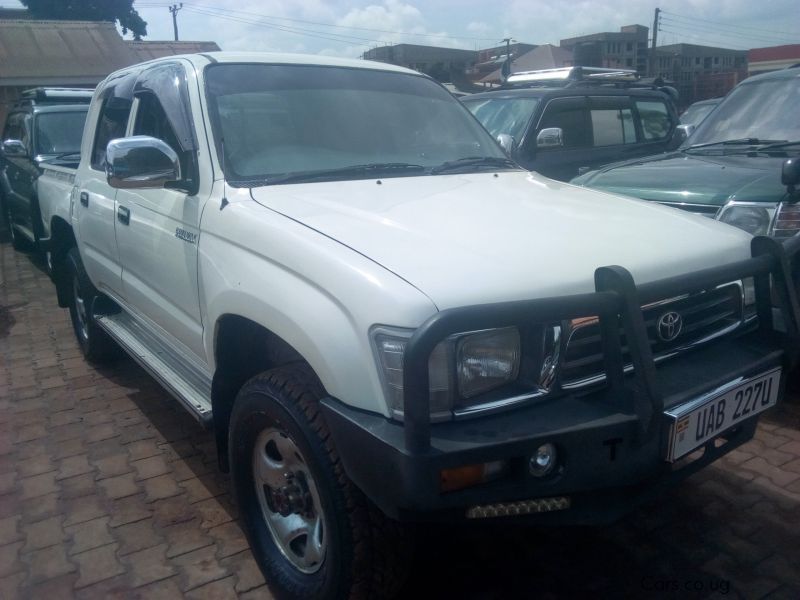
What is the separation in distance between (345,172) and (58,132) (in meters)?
6.64

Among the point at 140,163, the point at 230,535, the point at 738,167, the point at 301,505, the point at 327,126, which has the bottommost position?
the point at 230,535

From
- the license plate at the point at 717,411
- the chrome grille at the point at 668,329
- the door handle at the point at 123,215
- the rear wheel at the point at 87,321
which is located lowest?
the rear wheel at the point at 87,321

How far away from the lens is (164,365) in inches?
144

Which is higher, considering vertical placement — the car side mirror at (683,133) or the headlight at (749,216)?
the car side mirror at (683,133)

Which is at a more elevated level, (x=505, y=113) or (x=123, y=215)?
(x=505, y=113)

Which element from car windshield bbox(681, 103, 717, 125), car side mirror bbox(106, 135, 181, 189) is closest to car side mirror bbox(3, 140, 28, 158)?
car side mirror bbox(106, 135, 181, 189)

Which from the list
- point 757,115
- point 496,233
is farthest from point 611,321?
point 757,115

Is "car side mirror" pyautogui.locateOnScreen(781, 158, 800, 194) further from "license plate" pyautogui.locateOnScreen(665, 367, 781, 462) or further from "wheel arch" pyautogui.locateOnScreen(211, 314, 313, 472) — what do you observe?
"wheel arch" pyautogui.locateOnScreen(211, 314, 313, 472)

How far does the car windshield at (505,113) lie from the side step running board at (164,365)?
3.82 metres

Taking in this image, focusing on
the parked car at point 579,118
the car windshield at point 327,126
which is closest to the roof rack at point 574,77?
the parked car at point 579,118

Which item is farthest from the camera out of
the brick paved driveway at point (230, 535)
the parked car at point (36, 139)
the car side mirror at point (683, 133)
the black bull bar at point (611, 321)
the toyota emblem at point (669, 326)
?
the parked car at point (36, 139)

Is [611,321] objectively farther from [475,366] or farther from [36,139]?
[36,139]

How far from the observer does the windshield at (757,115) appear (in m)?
5.09

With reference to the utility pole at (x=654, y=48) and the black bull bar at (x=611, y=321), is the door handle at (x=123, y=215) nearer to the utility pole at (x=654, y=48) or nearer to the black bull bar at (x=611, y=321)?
the black bull bar at (x=611, y=321)
